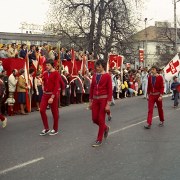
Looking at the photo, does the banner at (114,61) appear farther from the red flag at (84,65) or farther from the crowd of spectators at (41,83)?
the red flag at (84,65)

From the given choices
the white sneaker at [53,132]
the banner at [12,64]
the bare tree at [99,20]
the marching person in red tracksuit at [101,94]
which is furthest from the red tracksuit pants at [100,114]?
the bare tree at [99,20]

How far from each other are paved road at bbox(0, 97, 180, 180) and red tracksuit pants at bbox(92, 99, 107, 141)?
31 centimetres

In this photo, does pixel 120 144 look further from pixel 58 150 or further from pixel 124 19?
pixel 124 19

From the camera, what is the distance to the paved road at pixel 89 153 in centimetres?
647

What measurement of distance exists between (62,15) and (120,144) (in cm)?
2898

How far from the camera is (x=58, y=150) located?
8375 mm

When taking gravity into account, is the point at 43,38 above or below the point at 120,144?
above

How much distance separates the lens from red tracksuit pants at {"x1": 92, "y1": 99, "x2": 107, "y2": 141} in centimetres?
904

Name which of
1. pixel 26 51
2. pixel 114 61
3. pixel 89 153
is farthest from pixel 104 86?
pixel 114 61

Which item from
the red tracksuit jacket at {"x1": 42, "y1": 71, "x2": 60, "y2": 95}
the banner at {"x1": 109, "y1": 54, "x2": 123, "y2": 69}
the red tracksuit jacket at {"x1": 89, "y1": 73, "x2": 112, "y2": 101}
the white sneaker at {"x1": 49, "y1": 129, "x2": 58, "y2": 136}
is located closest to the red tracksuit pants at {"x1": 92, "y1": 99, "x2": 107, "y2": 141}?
the red tracksuit jacket at {"x1": 89, "y1": 73, "x2": 112, "y2": 101}

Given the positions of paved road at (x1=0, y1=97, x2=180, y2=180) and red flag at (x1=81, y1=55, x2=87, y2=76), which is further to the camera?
red flag at (x1=81, y1=55, x2=87, y2=76)

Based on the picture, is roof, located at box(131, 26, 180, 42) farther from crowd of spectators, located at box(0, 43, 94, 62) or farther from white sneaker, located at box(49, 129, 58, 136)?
white sneaker, located at box(49, 129, 58, 136)

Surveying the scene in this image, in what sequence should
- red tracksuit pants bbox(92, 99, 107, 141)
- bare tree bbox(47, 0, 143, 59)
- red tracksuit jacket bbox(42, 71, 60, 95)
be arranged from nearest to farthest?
red tracksuit pants bbox(92, 99, 107, 141), red tracksuit jacket bbox(42, 71, 60, 95), bare tree bbox(47, 0, 143, 59)

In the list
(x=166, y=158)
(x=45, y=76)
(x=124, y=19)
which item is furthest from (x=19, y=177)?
(x=124, y=19)
